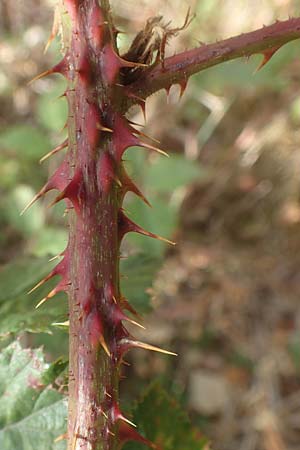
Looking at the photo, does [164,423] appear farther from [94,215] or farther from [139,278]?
[94,215]

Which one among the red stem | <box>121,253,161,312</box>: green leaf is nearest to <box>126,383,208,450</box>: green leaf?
<box>121,253,161,312</box>: green leaf

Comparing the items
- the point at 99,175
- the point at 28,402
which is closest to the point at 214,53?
the point at 99,175

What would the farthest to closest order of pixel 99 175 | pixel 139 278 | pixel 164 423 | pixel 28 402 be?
pixel 139 278
pixel 164 423
pixel 28 402
pixel 99 175

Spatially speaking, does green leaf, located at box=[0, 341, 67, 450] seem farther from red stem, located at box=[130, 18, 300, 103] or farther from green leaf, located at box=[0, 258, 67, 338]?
red stem, located at box=[130, 18, 300, 103]

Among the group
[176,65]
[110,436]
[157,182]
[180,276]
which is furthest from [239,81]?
[110,436]

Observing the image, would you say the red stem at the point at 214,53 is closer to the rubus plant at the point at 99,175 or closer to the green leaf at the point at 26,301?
the rubus plant at the point at 99,175
